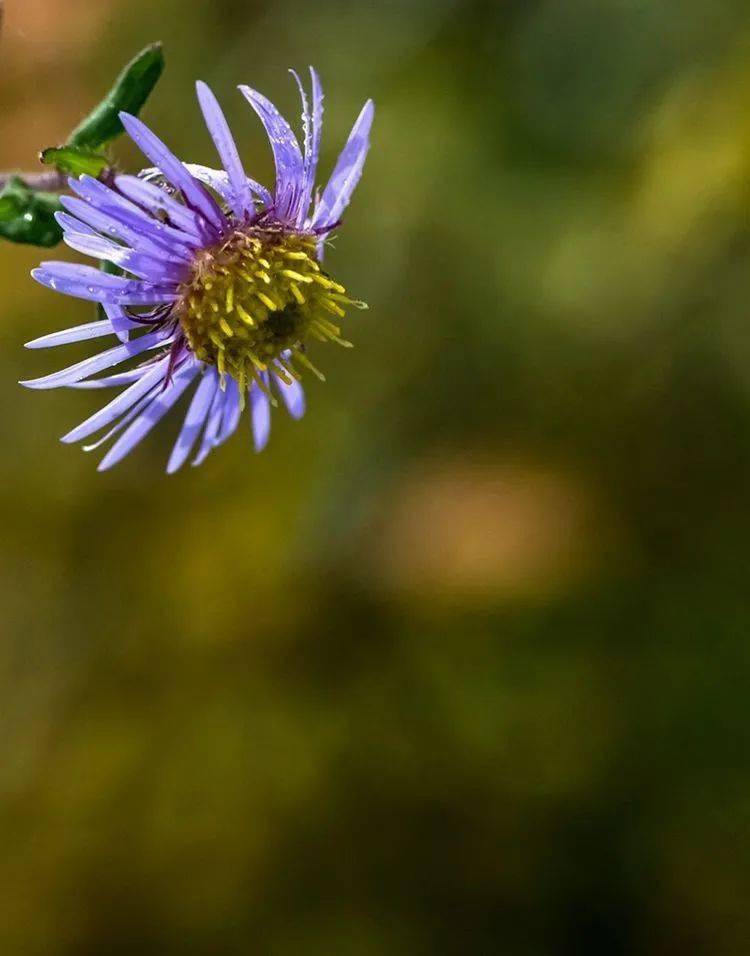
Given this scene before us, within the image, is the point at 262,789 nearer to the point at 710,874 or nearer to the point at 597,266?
the point at 710,874

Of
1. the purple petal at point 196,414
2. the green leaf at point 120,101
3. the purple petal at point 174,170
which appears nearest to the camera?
the purple petal at point 174,170

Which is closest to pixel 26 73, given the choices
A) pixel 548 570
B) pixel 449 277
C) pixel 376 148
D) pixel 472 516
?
pixel 376 148

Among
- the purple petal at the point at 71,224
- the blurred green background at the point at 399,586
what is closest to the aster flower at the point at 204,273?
the purple petal at the point at 71,224

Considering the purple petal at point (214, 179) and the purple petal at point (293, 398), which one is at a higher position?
the purple petal at point (214, 179)

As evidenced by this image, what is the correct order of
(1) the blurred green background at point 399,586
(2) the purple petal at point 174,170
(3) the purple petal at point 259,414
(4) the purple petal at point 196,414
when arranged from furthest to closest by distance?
(1) the blurred green background at point 399,586
(3) the purple petal at point 259,414
(4) the purple petal at point 196,414
(2) the purple petal at point 174,170

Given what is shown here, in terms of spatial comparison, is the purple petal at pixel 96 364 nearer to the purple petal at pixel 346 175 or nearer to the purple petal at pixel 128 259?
the purple petal at pixel 128 259

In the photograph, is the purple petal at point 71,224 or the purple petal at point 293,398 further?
the purple petal at point 293,398

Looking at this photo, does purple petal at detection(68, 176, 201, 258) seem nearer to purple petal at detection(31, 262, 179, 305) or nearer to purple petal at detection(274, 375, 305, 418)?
purple petal at detection(31, 262, 179, 305)
